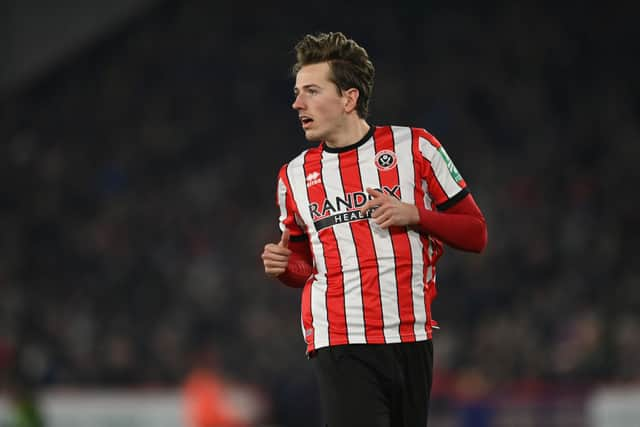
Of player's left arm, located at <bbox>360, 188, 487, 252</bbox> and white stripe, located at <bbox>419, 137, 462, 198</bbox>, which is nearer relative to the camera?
player's left arm, located at <bbox>360, 188, 487, 252</bbox>

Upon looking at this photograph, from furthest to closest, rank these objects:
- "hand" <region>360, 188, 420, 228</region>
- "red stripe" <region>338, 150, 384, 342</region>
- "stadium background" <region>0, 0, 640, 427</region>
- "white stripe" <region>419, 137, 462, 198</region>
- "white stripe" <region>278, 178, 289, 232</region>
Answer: "stadium background" <region>0, 0, 640, 427</region>
"white stripe" <region>278, 178, 289, 232</region>
"white stripe" <region>419, 137, 462, 198</region>
"red stripe" <region>338, 150, 384, 342</region>
"hand" <region>360, 188, 420, 228</region>

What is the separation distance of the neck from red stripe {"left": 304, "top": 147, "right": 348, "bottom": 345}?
10 centimetres

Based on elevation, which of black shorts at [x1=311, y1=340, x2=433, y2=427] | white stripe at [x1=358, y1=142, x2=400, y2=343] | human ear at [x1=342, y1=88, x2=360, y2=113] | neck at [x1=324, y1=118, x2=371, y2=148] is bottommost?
black shorts at [x1=311, y1=340, x2=433, y2=427]

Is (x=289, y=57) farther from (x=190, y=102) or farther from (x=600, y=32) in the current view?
(x=600, y=32)

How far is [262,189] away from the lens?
40.9 ft

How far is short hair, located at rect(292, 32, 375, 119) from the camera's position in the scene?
10.8 ft

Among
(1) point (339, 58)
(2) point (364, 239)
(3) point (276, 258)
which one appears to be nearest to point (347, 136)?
(1) point (339, 58)

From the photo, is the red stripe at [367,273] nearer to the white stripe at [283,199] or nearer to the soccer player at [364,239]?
the soccer player at [364,239]

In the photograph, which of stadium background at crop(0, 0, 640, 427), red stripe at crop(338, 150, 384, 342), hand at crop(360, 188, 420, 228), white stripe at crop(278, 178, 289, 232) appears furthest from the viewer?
stadium background at crop(0, 0, 640, 427)

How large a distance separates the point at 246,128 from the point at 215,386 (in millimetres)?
4496

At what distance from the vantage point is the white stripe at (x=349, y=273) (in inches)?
124

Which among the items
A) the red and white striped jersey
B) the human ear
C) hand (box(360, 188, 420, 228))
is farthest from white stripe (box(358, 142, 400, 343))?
the human ear

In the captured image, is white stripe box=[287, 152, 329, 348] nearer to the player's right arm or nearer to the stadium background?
the player's right arm

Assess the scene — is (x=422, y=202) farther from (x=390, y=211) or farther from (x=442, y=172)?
(x=390, y=211)
